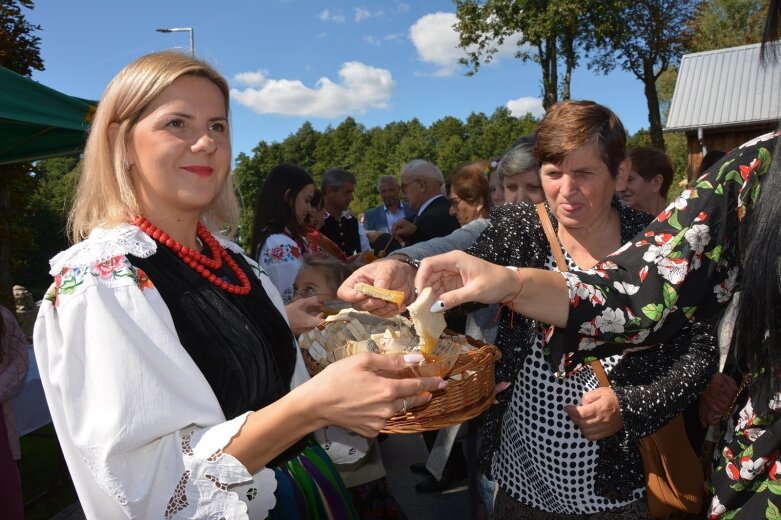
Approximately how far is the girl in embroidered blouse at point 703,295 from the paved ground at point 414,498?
2.95 m

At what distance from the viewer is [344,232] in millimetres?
7547

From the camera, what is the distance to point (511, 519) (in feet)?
7.06

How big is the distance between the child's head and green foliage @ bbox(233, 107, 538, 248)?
2325 centimetres

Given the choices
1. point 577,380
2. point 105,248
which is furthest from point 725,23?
point 105,248

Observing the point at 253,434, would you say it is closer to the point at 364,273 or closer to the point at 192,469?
the point at 192,469

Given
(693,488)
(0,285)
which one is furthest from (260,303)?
(0,285)

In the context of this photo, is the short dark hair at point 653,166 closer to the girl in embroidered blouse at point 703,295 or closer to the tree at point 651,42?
the girl in embroidered blouse at point 703,295

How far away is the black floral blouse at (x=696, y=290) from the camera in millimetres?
1323

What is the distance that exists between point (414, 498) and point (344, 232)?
4.06 m

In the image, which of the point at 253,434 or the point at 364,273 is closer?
the point at 253,434

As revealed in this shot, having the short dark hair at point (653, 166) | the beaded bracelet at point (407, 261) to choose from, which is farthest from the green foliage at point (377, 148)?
the beaded bracelet at point (407, 261)

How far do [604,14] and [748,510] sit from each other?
28.3 metres

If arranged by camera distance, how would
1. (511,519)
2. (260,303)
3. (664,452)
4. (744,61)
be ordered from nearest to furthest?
(260,303) < (664,452) < (511,519) < (744,61)

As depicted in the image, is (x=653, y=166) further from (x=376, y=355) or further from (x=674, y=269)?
(x=376, y=355)
